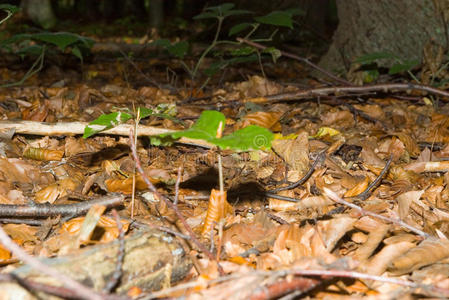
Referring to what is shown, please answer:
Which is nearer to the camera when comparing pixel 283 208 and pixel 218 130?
pixel 218 130

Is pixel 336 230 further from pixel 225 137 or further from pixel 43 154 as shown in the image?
pixel 43 154

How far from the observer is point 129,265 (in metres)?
1.14

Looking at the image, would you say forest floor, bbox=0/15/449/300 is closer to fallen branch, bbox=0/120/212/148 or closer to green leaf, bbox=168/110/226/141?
fallen branch, bbox=0/120/212/148

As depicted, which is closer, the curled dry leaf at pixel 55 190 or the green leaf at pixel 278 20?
the curled dry leaf at pixel 55 190

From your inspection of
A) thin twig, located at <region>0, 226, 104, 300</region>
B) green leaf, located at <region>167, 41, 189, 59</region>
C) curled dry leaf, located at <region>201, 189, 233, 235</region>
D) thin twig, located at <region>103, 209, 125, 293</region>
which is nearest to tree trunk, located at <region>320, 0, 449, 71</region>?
green leaf, located at <region>167, 41, 189, 59</region>

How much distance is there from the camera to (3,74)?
15.4 ft

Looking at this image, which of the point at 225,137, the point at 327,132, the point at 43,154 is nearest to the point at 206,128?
the point at 225,137

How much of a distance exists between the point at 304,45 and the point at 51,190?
214 inches

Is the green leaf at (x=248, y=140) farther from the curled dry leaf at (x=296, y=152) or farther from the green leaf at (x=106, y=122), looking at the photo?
the curled dry leaf at (x=296, y=152)

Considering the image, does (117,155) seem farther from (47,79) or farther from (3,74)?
(3,74)

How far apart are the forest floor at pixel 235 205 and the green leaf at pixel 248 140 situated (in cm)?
19

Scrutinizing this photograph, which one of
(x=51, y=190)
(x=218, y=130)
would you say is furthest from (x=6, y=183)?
(x=218, y=130)

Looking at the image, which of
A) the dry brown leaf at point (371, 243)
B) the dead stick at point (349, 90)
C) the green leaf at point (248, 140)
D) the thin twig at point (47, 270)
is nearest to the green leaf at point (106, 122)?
the green leaf at point (248, 140)

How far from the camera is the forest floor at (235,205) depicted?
1091mm
